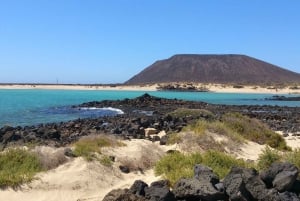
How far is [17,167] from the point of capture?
11180 mm

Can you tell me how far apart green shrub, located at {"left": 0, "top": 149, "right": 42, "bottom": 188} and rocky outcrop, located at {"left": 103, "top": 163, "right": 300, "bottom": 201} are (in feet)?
8.12

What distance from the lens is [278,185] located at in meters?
8.81

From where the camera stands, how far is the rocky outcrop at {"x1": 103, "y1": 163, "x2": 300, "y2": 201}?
27.9 ft

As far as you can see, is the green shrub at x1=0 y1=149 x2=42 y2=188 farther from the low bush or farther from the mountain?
the mountain

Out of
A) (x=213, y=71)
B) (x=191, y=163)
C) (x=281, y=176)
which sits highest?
(x=213, y=71)

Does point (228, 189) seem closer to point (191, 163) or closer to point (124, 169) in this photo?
point (191, 163)

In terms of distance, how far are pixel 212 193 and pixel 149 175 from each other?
135 inches

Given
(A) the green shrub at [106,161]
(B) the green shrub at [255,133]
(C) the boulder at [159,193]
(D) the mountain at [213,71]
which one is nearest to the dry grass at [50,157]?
(A) the green shrub at [106,161]

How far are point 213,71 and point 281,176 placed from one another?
158 meters

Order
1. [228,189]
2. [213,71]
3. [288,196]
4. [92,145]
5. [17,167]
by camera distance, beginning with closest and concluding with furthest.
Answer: [288,196], [228,189], [17,167], [92,145], [213,71]

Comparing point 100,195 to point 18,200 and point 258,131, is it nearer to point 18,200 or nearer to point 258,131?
point 18,200

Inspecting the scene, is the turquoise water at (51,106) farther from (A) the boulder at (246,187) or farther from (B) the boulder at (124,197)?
(A) the boulder at (246,187)

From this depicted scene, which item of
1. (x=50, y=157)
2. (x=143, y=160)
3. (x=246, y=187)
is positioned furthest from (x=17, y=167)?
(x=246, y=187)

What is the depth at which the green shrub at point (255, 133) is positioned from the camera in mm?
17828
